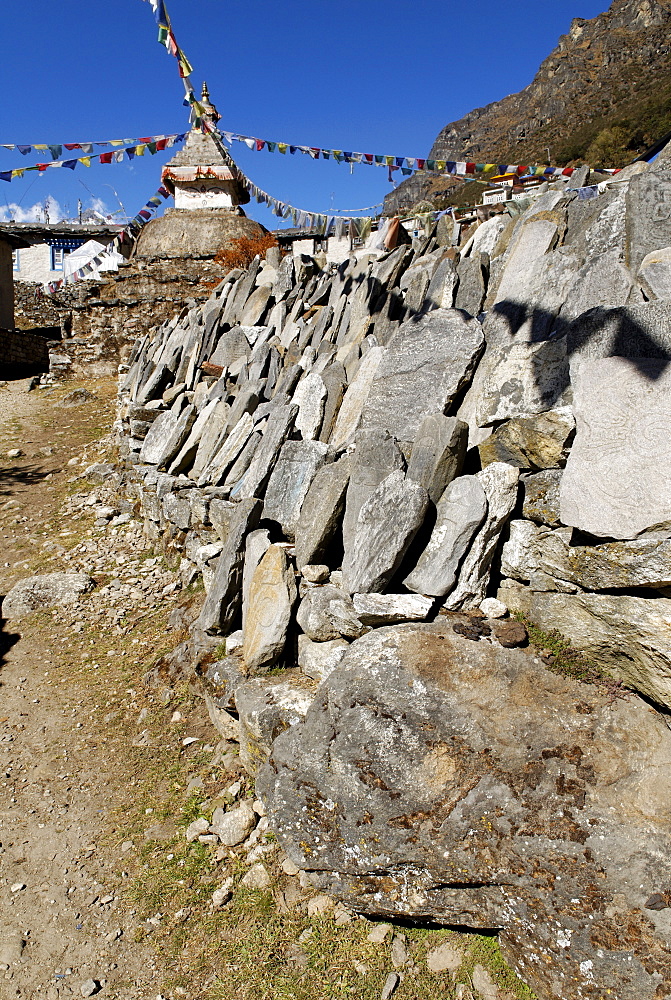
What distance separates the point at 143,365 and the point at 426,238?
19.8ft

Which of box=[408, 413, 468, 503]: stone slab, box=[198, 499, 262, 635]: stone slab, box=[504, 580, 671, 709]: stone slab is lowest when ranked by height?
box=[198, 499, 262, 635]: stone slab

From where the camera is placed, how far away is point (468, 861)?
8.14 feet

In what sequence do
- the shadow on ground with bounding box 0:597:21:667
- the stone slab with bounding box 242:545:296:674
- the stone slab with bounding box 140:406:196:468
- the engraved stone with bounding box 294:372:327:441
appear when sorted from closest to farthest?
the stone slab with bounding box 242:545:296:674, the shadow on ground with bounding box 0:597:21:667, the engraved stone with bounding box 294:372:327:441, the stone slab with bounding box 140:406:196:468

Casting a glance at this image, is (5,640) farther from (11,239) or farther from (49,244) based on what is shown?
(49,244)

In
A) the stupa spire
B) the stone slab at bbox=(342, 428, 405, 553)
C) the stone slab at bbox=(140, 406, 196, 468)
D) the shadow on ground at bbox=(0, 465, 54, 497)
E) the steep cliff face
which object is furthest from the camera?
the steep cliff face

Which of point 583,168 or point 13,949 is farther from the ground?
point 583,168

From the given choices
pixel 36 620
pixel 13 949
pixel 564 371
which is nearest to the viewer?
pixel 13 949

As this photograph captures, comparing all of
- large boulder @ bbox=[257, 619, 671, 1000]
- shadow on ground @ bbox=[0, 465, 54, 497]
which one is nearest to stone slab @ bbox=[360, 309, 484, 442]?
large boulder @ bbox=[257, 619, 671, 1000]

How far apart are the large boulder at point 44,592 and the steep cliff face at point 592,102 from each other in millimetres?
32654

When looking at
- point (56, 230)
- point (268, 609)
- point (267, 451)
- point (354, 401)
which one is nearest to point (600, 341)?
point (354, 401)

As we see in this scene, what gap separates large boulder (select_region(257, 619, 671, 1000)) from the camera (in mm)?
2219

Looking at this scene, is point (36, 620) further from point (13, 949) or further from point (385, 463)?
point (385, 463)

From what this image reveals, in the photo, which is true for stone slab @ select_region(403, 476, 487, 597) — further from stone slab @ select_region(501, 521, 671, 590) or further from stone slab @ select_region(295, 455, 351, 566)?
stone slab @ select_region(295, 455, 351, 566)

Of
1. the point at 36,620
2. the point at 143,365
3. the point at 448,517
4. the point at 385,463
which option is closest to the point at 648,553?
the point at 448,517
